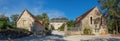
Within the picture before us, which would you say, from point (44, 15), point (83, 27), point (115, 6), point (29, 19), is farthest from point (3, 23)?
point (44, 15)

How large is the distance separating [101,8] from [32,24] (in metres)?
17.6

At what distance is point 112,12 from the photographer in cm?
4522

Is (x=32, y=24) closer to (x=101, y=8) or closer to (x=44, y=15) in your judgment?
(x=101, y=8)

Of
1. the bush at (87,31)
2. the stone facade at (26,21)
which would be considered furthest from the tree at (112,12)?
the stone facade at (26,21)

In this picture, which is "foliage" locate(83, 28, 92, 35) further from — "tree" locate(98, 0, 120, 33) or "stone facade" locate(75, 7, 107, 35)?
"tree" locate(98, 0, 120, 33)

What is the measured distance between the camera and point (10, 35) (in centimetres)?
3378

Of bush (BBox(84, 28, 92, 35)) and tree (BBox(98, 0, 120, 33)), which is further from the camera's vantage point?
bush (BBox(84, 28, 92, 35))

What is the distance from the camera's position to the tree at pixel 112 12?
45156mm

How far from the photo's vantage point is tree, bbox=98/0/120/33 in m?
45.2

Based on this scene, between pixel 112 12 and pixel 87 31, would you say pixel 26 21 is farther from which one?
pixel 112 12

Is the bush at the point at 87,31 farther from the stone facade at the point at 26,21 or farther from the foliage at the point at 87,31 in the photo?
the stone facade at the point at 26,21

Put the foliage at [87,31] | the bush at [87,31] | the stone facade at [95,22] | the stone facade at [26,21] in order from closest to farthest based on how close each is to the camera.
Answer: the foliage at [87,31] → the bush at [87,31] → the stone facade at [95,22] → the stone facade at [26,21]

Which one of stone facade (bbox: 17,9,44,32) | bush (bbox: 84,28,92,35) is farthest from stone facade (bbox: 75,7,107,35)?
stone facade (bbox: 17,9,44,32)

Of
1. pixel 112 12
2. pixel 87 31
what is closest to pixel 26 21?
pixel 87 31
